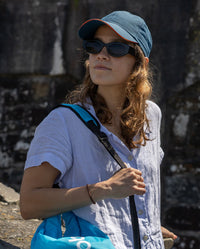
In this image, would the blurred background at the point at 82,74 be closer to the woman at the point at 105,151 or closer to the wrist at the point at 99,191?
the woman at the point at 105,151

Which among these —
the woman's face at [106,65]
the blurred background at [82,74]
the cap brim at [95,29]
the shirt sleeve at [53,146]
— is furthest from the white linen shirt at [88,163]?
the blurred background at [82,74]

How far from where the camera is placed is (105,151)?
66.8 inches

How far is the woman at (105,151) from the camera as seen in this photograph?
5.24 feet

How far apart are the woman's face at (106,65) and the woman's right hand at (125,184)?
370mm

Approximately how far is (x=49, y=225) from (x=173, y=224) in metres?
2.27

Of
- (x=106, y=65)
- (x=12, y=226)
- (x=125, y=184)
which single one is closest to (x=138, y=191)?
(x=125, y=184)

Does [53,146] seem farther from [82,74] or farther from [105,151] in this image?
[82,74]

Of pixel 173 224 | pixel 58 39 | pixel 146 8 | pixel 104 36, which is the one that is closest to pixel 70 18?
pixel 58 39

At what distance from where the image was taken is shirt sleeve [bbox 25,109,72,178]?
1.60 m

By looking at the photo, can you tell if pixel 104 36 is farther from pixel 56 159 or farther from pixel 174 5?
pixel 174 5

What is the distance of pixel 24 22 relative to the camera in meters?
4.02

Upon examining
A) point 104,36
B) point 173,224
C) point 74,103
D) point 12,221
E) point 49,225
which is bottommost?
point 173,224

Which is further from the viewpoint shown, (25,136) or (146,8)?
(25,136)

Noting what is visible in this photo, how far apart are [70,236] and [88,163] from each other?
0.25 m
